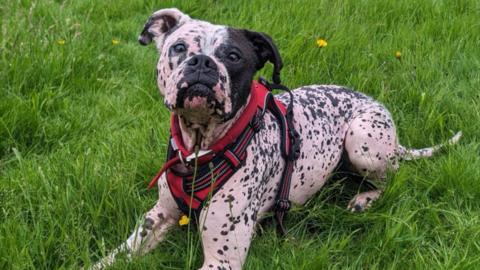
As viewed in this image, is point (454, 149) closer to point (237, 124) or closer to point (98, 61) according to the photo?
point (237, 124)

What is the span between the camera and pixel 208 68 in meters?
2.39

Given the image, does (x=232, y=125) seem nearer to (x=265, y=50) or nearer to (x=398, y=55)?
(x=265, y=50)

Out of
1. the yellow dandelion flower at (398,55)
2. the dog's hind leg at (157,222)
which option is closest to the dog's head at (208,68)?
the dog's hind leg at (157,222)

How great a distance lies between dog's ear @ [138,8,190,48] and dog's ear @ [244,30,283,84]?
338 mm

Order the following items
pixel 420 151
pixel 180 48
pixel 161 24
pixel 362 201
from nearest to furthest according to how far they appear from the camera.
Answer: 1. pixel 180 48
2. pixel 161 24
3. pixel 362 201
4. pixel 420 151

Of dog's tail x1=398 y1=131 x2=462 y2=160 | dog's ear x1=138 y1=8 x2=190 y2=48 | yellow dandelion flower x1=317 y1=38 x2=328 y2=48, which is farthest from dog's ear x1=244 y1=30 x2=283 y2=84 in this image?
yellow dandelion flower x1=317 y1=38 x2=328 y2=48

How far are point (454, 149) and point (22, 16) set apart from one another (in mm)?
3449

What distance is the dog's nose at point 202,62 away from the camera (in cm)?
239

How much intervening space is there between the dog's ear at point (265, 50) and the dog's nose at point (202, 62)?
0.37 metres

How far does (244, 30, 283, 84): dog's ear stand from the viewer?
8.96 ft

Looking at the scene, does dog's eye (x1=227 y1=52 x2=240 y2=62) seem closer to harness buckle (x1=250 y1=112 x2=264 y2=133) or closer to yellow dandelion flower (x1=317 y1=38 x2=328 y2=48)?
harness buckle (x1=250 y1=112 x2=264 y2=133)

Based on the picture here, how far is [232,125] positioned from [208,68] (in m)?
0.39

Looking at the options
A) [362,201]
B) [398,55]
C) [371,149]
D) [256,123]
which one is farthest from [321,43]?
[256,123]

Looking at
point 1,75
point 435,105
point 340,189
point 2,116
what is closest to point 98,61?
point 1,75
